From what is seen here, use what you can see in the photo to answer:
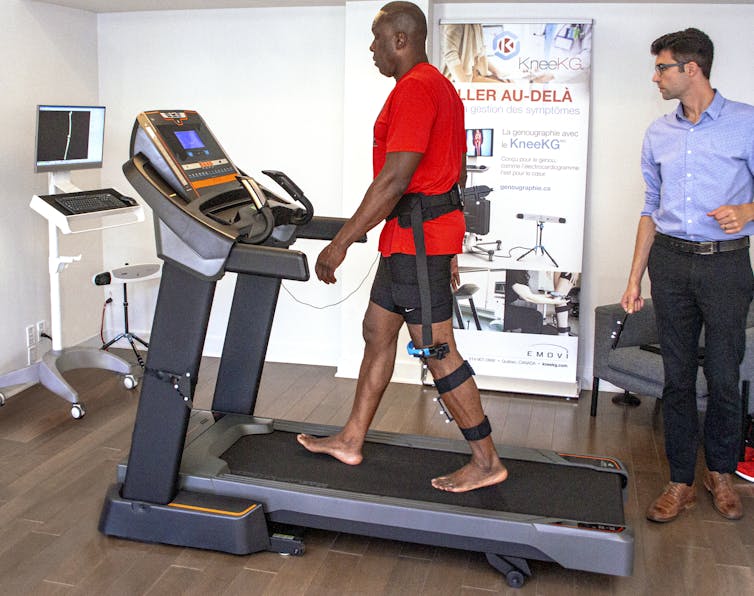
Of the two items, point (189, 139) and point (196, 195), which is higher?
point (189, 139)

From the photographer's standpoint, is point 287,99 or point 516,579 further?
point 287,99

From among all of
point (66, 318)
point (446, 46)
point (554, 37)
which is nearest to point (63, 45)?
point (66, 318)

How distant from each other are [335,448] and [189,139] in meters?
1.25

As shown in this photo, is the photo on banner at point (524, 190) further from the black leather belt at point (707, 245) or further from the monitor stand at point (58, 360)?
the monitor stand at point (58, 360)

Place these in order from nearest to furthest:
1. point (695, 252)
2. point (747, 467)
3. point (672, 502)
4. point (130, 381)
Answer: point (695, 252)
point (672, 502)
point (747, 467)
point (130, 381)

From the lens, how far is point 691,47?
309 centimetres

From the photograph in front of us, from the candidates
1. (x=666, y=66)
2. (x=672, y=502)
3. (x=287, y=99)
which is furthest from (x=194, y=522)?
(x=287, y=99)

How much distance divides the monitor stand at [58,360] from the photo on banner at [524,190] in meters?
1.85

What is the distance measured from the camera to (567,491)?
→ 10.4ft

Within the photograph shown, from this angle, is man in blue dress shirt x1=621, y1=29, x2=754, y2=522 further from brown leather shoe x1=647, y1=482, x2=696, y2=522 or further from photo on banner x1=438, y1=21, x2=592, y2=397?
photo on banner x1=438, y1=21, x2=592, y2=397

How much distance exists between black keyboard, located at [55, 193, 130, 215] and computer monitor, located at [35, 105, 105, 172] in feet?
0.60

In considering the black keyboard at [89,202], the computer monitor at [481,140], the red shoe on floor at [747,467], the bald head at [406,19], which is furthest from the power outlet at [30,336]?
the red shoe on floor at [747,467]

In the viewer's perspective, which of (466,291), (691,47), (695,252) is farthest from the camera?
(466,291)

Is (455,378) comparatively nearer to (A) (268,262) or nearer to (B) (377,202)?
(B) (377,202)
